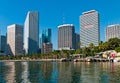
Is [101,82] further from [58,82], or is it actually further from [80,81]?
[58,82]

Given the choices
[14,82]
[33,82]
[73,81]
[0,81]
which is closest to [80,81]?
[73,81]

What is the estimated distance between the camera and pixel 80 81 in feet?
205

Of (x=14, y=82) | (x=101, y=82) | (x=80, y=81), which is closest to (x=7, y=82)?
(x=14, y=82)

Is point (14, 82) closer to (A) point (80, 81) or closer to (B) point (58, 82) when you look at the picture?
(B) point (58, 82)

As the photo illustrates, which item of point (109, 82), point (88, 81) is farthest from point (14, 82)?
point (109, 82)

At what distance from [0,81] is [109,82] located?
26563 millimetres

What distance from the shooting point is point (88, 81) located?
62.2 metres

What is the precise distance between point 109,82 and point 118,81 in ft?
8.91

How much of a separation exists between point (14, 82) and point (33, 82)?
14.7 ft

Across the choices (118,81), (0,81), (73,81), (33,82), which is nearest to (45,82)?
(33,82)

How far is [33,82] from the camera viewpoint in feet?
202

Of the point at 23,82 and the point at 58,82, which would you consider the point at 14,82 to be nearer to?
the point at 23,82

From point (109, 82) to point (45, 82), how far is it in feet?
49.6

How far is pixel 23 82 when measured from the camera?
6097 cm
